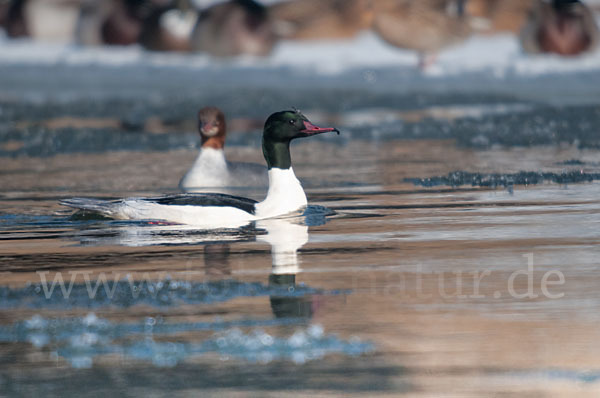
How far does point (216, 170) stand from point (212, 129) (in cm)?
45

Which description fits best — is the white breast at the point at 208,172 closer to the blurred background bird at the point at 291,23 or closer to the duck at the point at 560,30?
the blurred background bird at the point at 291,23

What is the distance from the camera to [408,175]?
1226cm

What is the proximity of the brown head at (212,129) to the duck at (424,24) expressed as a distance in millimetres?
9899

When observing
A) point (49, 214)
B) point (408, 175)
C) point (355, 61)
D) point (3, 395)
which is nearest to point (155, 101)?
point (355, 61)

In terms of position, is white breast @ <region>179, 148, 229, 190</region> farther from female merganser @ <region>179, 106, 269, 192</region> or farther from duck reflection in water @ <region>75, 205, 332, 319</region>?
duck reflection in water @ <region>75, 205, 332, 319</region>

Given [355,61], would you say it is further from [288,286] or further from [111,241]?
[288,286]

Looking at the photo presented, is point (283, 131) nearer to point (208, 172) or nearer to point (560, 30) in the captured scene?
point (208, 172)

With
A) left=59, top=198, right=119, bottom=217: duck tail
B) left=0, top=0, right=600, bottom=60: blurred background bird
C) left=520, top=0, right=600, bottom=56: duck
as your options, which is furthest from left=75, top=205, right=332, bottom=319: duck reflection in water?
left=520, top=0, right=600, bottom=56: duck

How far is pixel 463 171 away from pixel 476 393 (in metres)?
7.56

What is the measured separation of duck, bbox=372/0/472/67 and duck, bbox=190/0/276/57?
2.40 meters

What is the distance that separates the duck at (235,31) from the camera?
23609 millimetres

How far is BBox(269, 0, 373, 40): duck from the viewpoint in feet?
79.1

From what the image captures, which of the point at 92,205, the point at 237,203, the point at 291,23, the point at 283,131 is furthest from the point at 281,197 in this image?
the point at 291,23

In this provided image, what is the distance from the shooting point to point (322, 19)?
24031 millimetres
